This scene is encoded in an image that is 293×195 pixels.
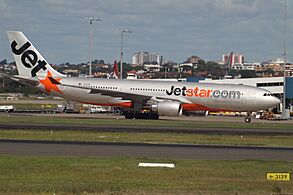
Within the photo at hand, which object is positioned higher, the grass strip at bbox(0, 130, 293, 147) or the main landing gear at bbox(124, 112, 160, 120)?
the grass strip at bbox(0, 130, 293, 147)

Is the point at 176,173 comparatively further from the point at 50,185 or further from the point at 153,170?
the point at 50,185

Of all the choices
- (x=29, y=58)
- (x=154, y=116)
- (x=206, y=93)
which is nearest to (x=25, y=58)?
(x=29, y=58)

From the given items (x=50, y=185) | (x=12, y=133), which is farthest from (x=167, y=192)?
(x=12, y=133)

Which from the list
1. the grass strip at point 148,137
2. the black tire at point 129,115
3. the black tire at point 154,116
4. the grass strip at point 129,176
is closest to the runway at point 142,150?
the grass strip at point 129,176

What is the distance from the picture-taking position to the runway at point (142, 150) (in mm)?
28516

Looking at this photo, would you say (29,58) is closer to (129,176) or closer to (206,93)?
(206,93)

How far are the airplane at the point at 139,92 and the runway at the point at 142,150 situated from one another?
96.1 ft

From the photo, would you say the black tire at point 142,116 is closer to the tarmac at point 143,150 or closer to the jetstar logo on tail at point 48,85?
the jetstar logo on tail at point 48,85

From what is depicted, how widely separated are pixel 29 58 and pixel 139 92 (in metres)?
12.5

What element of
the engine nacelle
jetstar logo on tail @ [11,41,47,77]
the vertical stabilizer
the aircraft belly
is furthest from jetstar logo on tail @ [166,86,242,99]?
jetstar logo on tail @ [11,41,47,77]

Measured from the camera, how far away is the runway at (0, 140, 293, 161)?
2852 cm

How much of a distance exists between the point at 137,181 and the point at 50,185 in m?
2.97

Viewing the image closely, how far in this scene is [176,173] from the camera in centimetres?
2281

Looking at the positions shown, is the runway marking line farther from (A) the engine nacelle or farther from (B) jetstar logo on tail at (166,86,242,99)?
(B) jetstar logo on tail at (166,86,242,99)
